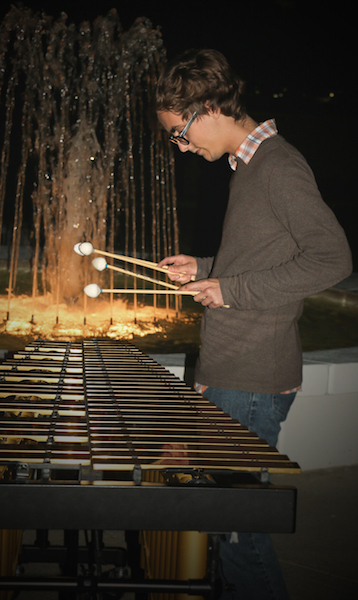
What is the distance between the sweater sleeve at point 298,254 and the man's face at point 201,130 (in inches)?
9.1

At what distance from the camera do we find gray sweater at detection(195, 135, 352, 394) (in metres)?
1.23

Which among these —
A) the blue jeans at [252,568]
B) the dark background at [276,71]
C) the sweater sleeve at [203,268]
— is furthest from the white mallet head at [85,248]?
the dark background at [276,71]

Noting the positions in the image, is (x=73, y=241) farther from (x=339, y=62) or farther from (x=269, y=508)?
(x=339, y=62)

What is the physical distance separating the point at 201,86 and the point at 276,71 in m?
8.01

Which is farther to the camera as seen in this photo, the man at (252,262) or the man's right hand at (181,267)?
the man's right hand at (181,267)

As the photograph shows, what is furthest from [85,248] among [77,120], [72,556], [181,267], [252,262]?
[77,120]

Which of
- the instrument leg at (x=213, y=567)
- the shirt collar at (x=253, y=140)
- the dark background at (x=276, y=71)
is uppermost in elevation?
the dark background at (x=276, y=71)

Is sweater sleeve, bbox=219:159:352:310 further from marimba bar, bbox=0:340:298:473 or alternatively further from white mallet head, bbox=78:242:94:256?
white mallet head, bbox=78:242:94:256

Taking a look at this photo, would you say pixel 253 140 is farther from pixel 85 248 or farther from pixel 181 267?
pixel 85 248

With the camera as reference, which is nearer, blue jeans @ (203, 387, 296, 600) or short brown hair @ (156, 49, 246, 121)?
blue jeans @ (203, 387, 296, 600)

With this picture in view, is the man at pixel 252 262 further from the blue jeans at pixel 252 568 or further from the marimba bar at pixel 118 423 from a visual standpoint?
A: the marimba bar at pixel 118 423

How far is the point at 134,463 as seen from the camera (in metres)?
0.98

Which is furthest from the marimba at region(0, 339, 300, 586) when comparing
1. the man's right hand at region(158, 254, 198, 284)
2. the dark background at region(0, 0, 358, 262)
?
the dark background at region(0, 0, 358, 262)

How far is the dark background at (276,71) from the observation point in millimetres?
7438
